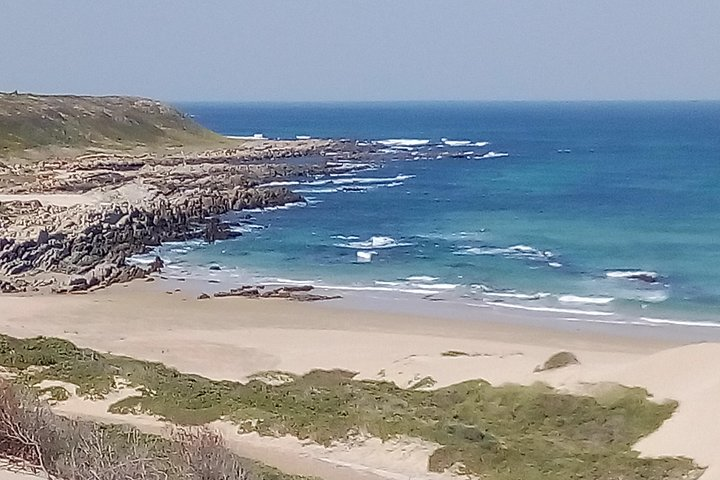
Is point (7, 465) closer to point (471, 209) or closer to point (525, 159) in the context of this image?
point (471, 209)

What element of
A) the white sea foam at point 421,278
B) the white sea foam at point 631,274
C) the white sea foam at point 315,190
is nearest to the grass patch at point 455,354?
the white sea foam at point 421,278

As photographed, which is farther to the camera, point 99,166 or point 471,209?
point 99,166

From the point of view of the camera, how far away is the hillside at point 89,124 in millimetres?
72438

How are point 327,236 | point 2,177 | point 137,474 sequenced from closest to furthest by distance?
point 137,474, point 327,236, point 2,177

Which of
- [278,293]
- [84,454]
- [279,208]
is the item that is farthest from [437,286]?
[84,454]

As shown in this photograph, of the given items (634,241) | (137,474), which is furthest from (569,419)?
(634,241)

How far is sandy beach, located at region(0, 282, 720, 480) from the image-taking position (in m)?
13.2

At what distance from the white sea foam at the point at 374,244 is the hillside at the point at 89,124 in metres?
32.4

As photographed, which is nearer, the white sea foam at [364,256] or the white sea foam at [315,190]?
the white sea foam at [364,256]

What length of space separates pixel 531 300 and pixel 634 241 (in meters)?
12.7

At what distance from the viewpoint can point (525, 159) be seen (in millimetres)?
89625

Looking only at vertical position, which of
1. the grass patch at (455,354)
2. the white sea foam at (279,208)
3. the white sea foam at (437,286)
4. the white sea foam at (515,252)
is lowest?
the white sea foam at (279,208)

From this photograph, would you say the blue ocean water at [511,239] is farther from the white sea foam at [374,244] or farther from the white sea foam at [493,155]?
the white sea foam at [493,155]

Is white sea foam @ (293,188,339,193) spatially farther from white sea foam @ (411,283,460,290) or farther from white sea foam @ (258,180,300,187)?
white sea foam @ (411,283,460,290)
